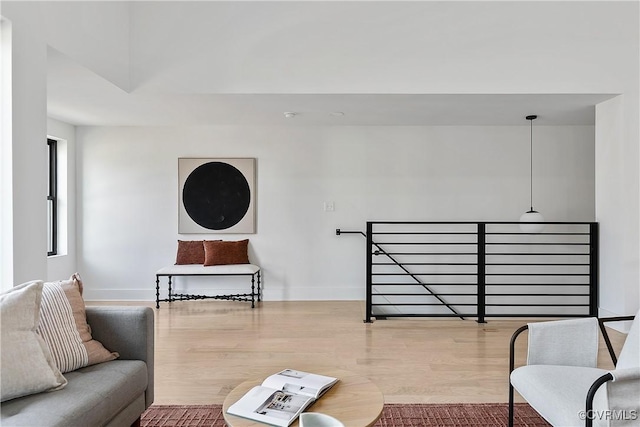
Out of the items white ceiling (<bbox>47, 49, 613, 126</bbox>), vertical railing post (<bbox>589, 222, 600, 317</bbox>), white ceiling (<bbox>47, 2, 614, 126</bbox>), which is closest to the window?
white ceiling (<bbox>47, 49, 613, 126</bbox>)

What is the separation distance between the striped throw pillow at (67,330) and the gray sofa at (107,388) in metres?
0.04

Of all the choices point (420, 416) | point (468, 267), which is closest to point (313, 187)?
point (468, 267)

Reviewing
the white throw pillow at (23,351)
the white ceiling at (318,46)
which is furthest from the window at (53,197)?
the white throw pillow at (23,351)

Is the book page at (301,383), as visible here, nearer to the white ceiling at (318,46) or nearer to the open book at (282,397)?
the open book at (282,397)

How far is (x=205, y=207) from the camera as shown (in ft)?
17.9

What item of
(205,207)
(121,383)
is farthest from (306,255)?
(121,383)

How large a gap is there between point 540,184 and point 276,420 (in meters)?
5.00

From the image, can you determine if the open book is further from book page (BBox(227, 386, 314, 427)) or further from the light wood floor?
the light wood floor

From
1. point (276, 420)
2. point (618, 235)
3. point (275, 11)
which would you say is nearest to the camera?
point (276, 420)

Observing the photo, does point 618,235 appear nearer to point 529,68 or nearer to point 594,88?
point 594,88

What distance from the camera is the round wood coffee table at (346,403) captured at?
59.7 inches

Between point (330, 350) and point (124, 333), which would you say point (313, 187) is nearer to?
point (330, 350)

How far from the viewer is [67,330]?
1.96 m

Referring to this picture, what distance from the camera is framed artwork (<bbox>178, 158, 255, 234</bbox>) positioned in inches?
214
